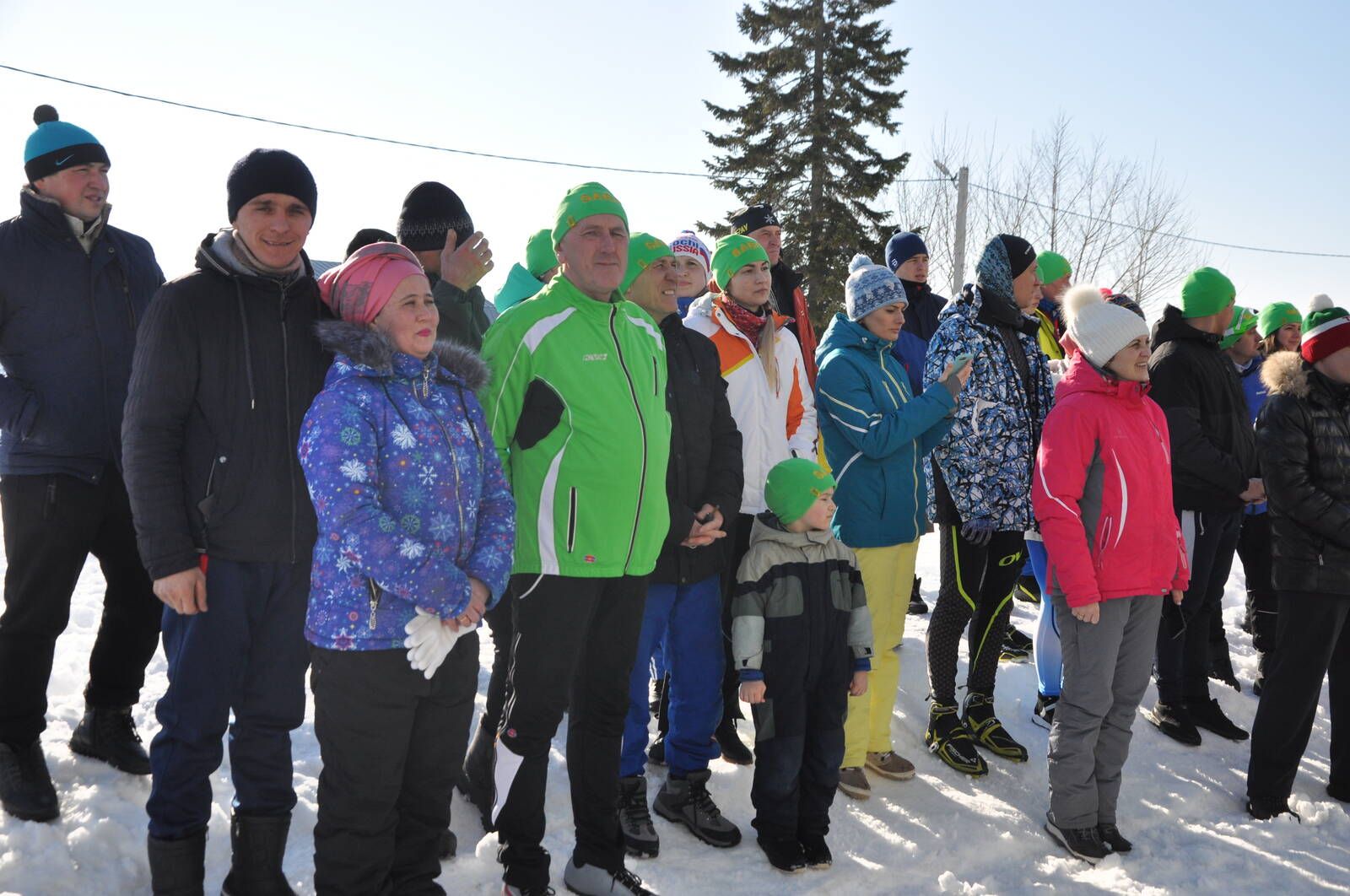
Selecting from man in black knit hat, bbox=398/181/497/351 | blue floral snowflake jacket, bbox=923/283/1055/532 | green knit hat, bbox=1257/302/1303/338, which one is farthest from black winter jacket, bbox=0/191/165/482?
green knit hat, bbox=1257/302/1303/338

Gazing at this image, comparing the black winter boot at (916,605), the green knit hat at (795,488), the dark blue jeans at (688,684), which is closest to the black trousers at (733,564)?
the dark blue jeans at (688,684)

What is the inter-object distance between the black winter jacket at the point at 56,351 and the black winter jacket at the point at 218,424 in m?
0.85

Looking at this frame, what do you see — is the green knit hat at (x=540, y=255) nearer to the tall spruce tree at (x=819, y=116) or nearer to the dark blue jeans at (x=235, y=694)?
the dark blue jeans at (x=235, y=694)

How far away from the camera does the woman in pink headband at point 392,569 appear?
8.96 feet

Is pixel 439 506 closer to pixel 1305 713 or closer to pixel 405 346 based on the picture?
pixel 405 346

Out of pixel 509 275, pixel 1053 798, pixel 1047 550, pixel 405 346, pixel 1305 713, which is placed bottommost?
pixel 1053 798

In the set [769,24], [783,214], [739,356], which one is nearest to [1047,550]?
[739,356]

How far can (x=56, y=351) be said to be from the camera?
3.61 meters

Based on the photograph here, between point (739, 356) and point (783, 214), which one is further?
point (783, 214)

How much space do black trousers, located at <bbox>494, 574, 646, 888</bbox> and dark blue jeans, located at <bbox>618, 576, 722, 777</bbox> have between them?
0.56 metres

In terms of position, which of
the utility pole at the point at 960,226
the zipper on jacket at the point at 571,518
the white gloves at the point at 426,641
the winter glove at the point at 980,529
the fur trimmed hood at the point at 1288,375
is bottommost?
the white gloves at the point at 426,641

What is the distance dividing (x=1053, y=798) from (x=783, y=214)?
69.9 ft

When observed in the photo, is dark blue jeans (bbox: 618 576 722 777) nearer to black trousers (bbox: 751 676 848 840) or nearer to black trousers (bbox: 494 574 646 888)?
black trousers (bbox: 751 676 848 840)

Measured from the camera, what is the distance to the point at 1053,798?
4336 millimetres
